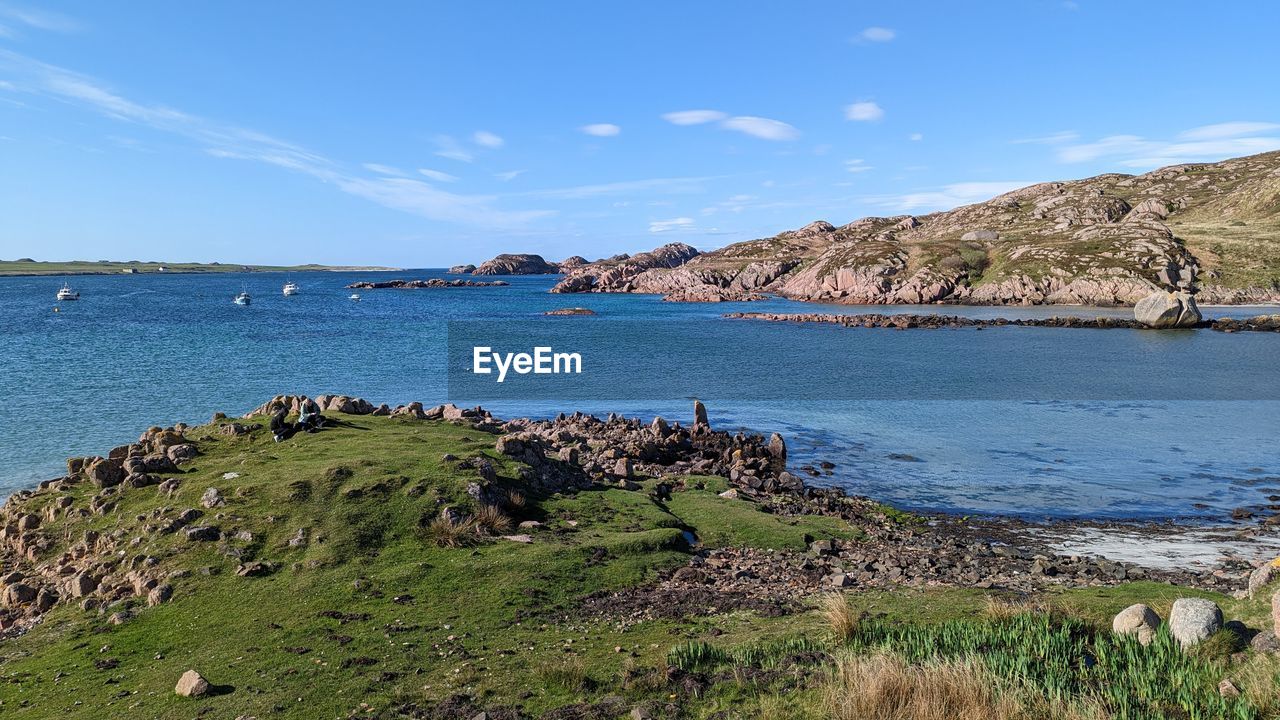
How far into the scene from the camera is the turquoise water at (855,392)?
107 feet

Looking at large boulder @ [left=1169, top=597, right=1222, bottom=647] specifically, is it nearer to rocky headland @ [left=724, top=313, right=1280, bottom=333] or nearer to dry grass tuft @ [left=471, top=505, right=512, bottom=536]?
dry grass tuft @ [left=471, top=505, right=512, bottom=536]

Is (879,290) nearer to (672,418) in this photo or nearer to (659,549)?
(672,418)

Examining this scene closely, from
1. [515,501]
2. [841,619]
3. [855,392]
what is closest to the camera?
[841,619]

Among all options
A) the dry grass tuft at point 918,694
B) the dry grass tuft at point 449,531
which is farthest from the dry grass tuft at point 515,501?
the dry grass tuft at point 918,694

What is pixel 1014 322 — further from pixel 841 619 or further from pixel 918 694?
pixel 918 694

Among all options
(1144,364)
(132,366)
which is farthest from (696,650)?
(1144,364)

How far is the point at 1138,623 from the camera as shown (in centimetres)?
1241

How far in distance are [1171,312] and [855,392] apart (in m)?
75.4

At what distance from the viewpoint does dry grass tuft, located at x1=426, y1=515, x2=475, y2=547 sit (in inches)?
731

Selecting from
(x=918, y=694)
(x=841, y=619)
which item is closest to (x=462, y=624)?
(x=841, y=619)

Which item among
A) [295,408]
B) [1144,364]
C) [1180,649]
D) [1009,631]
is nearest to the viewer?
[1180,649]

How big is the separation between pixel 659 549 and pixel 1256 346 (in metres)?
94.3

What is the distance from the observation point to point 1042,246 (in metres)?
164

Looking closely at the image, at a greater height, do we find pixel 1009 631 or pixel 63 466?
pixel 1009 631
